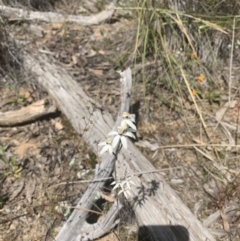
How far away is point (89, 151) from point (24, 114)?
2.04 ft

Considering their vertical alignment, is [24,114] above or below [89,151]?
above

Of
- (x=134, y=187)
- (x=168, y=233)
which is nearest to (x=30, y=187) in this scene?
(x=134, y=187)

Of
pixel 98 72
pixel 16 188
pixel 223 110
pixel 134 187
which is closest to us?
pixel 134 187

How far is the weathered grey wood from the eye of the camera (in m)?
2.48

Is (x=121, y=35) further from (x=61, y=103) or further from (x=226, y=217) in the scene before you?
(x=226, y=217)

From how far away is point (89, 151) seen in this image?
3070 mm

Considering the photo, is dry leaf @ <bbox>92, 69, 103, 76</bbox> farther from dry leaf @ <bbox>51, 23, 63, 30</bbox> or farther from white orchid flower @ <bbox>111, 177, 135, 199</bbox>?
white orchid flower @ <bbox>111, 177, 135, 199</bbox>

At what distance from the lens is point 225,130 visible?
3277 mm

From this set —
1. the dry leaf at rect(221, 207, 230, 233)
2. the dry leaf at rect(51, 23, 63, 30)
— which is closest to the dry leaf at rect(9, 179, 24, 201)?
the dry leaf at rect(221, 207, 230, 233)

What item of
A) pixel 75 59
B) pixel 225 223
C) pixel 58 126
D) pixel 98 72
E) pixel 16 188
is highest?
pixel 75 59

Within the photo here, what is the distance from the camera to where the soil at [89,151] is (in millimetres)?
2734

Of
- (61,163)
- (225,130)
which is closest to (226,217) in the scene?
(225,130)

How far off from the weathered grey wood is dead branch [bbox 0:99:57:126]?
0.15 meters

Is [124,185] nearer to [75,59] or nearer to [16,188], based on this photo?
[16,188]
